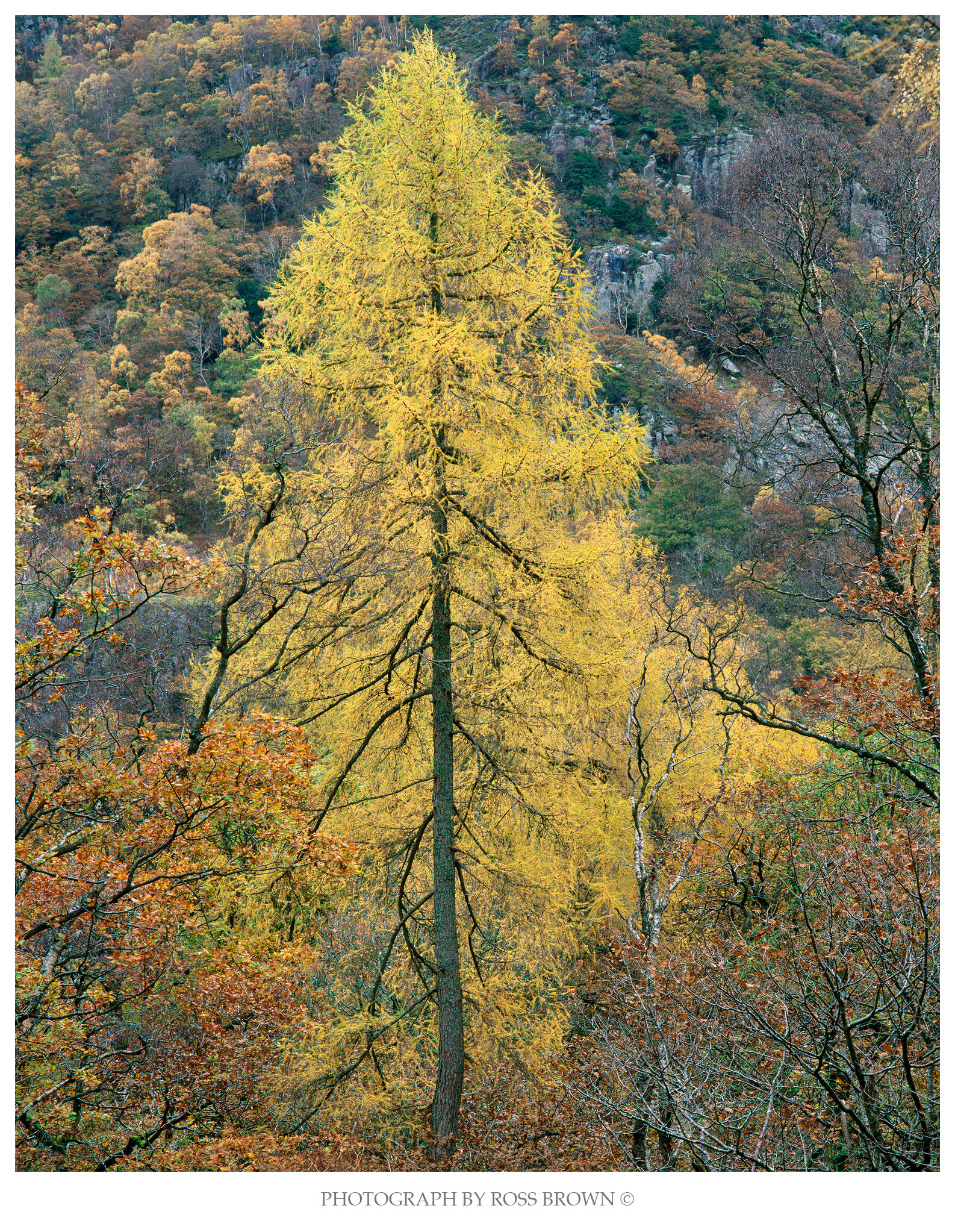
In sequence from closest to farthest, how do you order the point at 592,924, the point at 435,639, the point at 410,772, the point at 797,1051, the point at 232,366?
the point at 797,1051, the point at 435,639, the point at 410,772, the point at 592,924, the point at 232,366

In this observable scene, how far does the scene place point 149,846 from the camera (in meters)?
6.43

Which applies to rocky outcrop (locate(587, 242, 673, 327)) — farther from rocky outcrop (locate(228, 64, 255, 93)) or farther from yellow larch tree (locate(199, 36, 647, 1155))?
yellow larch tree (locate(199, 36, 647, 1155))

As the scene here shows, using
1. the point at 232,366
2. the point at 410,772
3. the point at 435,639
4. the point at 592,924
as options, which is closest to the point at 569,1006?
the point at 592,924

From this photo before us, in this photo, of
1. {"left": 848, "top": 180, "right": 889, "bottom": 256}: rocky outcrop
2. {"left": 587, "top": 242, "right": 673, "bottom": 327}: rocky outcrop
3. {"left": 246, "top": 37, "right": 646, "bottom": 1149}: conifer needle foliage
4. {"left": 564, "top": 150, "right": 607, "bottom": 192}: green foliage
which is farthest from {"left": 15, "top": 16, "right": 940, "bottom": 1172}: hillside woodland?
{"left": 564, "top": 150, "right": 607, "bottom": 192}: green foliage

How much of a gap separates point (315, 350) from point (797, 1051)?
590cm

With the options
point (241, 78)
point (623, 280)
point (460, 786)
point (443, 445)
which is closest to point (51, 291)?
point (241, 78)

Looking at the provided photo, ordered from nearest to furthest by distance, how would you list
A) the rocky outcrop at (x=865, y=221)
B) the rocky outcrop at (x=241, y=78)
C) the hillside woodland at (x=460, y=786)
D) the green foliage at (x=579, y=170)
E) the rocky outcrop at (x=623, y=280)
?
the hillside woodland at (x=460, y=786)
the rocky outcrop at (x=865, y=221)
the rocky outcrop at (x=623, y=280)
the green foliage at (x=579, y=170)
the rocky outcrop at (x=241, y=78)

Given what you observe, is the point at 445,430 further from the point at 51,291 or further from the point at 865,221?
the point at 51,291

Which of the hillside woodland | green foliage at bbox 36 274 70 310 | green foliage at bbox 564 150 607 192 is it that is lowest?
the hillside woodland

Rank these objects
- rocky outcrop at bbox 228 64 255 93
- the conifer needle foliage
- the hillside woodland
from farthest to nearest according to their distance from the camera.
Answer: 1. rocky outcrop at bbox 228 64 255 93
2. the conifer needle foliage
3. the hillside woodland

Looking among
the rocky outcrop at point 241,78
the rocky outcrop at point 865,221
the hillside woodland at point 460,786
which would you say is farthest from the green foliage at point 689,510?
the rocky outcrop at point 241,78

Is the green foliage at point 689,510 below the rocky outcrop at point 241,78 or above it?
below

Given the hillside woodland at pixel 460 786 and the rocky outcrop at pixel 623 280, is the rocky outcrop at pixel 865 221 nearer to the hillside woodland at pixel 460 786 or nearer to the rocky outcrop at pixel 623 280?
the hillside woodland at pixel 460 786
